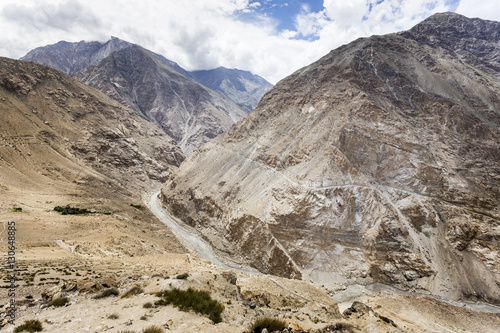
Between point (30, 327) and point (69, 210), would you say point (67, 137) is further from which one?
point (30, 327)

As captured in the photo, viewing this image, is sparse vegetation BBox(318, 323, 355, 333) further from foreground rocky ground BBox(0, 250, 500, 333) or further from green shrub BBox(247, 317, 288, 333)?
green shrub BBox(247, 317, 288, 333)

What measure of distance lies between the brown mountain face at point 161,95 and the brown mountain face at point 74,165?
40.5 meters

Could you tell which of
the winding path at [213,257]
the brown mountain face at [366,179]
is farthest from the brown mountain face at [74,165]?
the brown mountain face at [366,179]

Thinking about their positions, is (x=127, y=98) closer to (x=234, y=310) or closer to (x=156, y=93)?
(x=156, y=93)

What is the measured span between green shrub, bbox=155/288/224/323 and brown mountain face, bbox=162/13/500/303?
23927mm

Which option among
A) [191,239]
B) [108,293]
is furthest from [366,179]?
[108,293]

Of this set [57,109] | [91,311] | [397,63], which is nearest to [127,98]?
[57,109]

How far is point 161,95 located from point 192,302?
15936cm

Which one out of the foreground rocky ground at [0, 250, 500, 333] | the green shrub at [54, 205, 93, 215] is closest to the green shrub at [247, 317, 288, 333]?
the foreground rocky ground at [0, 250, 500, 333]

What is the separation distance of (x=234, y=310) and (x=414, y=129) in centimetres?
4672

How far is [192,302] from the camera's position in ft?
33.2

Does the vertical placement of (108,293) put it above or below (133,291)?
below

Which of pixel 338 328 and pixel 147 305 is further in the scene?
pixel 338 328

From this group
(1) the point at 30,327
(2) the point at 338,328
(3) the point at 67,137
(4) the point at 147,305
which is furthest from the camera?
(3) the point at 67,137
